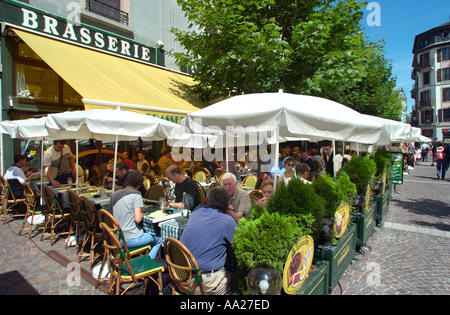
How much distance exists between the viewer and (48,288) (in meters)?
3.47

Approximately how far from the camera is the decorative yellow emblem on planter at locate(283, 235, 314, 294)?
7.02 feet

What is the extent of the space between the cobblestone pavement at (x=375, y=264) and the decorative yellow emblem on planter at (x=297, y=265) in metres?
1.33

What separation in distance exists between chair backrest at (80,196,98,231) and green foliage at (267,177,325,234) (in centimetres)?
289

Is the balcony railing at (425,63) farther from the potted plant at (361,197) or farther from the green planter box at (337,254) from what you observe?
the green planter box at (337,254)

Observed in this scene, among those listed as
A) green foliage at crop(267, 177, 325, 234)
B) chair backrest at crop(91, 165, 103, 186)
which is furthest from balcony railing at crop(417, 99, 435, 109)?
green foliage at crop(267, 177, 325, 234)

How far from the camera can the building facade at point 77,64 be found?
7422 mm

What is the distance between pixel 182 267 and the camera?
2299 millimetres

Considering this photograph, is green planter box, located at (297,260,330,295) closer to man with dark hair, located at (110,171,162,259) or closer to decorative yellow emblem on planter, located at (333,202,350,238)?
decorative yellow emblem on planter, located at (333,202,350,238)

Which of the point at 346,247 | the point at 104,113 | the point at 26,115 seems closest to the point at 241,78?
the point at 104,113

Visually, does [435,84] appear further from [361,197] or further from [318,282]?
[318,282]

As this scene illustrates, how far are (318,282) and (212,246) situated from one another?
45.3 inches

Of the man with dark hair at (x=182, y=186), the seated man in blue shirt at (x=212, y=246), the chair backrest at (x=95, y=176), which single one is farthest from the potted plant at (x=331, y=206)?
the chair backrest at (x=95, y=176)

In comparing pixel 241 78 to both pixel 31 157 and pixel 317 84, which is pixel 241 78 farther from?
pixel 31 157

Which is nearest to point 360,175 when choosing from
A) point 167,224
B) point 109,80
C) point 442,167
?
point 167,224
